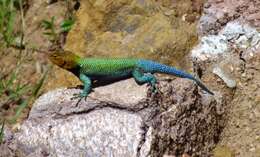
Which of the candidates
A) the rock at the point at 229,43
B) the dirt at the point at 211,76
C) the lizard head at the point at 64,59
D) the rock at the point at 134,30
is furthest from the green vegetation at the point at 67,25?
the rock at the point at 229,43

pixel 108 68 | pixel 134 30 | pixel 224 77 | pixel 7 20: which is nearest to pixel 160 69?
pixel 108 68

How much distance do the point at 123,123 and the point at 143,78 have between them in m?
0.49

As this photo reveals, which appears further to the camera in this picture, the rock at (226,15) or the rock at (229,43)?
the rock at (226,15)

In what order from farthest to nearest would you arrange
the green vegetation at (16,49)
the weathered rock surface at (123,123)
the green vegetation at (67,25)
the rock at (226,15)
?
the green vegetation at (67,25) → the green vegetation at (16,49) → the rock at (226,15) → the weathered rock surface at (123,123)

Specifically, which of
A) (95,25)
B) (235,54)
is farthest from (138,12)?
(235,54)

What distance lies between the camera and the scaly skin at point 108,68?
4.93 metres

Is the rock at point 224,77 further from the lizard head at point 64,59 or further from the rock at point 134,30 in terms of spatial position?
the lizard head at point 64,59

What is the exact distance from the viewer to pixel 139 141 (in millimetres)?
4262

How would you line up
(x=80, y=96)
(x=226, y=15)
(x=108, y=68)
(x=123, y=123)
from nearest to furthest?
(x=123, y=123) < (x=80, y=96) < (x=108, y=68) < (x=226, y=15)

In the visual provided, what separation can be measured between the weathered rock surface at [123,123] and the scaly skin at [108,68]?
0.44ft

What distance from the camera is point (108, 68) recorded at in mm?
5000

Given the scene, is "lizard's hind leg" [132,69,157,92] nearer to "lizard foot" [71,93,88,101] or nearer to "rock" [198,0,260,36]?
"lizard foot" [71,93,88,101]

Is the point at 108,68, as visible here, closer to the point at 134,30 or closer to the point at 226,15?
the point at 134,30

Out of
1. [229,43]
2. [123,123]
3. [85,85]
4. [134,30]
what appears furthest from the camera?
[134,30]
